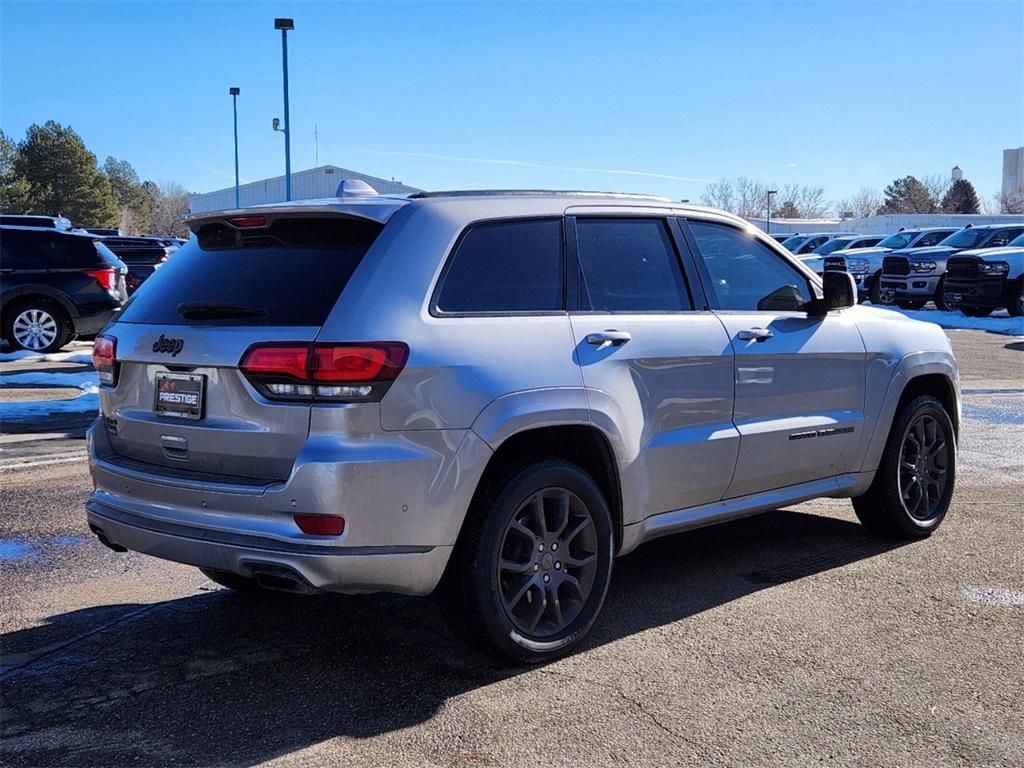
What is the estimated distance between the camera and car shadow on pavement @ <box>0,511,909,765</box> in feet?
11.8

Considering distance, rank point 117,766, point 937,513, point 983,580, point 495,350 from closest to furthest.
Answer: point 117,766 < point 495,350 < point 983,580 < point 937,513

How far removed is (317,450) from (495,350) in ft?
2.56

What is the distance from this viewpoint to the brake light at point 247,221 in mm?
4238

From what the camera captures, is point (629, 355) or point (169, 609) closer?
point (629, 355)

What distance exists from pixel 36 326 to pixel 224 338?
13.1 metres

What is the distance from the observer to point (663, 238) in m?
5.02

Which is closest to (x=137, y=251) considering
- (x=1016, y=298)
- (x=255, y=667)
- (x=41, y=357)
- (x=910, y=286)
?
(x=41, y=357)

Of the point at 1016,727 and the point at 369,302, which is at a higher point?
the point at 369,302

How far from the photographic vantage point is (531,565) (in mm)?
4211

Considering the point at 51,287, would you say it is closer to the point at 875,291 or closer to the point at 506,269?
the point at 506,269

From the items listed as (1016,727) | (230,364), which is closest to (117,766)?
(230,364)

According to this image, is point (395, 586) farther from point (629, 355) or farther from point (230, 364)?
point (629, 355)

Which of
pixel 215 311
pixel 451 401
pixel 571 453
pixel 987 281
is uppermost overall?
pixel 987 281

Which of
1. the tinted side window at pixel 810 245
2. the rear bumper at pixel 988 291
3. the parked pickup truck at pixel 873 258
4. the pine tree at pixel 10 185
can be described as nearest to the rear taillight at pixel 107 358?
the rear bumper at pixel 988 291
